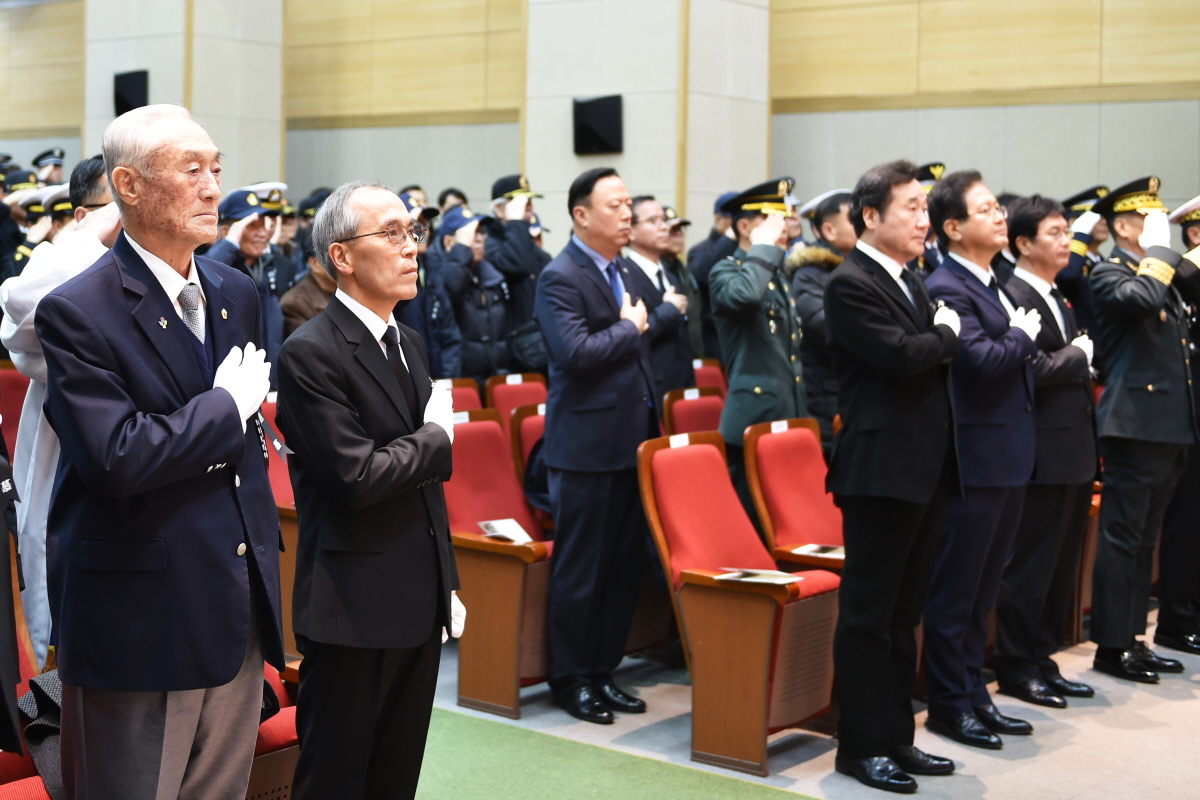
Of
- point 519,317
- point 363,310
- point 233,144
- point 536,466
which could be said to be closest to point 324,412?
point 363,310

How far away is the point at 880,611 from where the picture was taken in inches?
130

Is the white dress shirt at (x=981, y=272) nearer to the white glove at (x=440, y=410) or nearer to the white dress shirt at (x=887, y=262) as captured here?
the white dress shirt at (x=887, y=262)

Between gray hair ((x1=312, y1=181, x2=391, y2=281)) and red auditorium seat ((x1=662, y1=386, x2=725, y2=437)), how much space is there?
250cm

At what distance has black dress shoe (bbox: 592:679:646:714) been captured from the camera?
3.93m

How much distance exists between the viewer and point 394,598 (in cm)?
223

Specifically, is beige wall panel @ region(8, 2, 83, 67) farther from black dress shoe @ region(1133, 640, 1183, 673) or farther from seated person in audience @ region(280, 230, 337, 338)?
black dress shoe @ region(1133, 640, 1183, 673)

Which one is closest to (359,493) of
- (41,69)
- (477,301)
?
(477,301)

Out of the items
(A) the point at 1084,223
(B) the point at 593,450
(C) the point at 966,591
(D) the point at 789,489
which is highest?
(A) the point at 1084,223

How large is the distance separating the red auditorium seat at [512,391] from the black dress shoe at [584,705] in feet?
5.77

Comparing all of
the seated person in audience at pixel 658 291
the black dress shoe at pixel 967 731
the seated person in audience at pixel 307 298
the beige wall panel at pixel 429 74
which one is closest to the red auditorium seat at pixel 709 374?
the seated person in audience at pixel 658 291

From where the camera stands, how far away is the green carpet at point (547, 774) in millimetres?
3252

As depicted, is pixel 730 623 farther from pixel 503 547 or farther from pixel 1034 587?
pixel 1034 587

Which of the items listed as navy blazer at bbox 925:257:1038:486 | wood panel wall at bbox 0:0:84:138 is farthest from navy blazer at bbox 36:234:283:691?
wood panel wall at bbox 0:0:84:138

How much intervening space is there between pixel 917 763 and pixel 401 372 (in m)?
1.96
